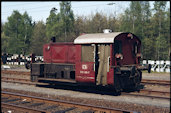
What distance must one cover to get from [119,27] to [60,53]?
99.7 feet

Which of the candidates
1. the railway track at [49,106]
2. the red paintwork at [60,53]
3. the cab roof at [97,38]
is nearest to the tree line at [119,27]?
the red paintwork at [60,53]

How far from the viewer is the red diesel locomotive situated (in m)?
10.0

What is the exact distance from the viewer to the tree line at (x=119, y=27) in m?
36.0

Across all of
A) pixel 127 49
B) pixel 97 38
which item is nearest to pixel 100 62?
pixel 97 38

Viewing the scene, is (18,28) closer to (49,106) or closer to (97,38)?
(97,38)

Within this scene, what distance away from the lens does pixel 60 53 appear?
12.8 m

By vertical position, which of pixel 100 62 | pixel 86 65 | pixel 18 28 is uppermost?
pixel 18 28

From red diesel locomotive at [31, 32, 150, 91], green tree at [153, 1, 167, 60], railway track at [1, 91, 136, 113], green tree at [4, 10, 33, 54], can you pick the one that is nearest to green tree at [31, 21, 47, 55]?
green tree at [4, 10, 33, 54]

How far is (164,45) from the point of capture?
34.8 metres

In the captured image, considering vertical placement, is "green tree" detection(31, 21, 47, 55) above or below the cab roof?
above

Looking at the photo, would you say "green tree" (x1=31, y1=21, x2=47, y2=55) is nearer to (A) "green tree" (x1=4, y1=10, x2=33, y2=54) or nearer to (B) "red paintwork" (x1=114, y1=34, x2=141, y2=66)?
(A) "green tree" (x1=4, y1=10, x2=33, y2=54)

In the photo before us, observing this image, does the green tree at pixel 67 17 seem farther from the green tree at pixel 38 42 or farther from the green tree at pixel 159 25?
the green tree at pixel 159 25

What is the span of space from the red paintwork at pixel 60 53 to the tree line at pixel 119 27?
18.8 metres

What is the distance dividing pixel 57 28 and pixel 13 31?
12827mm
